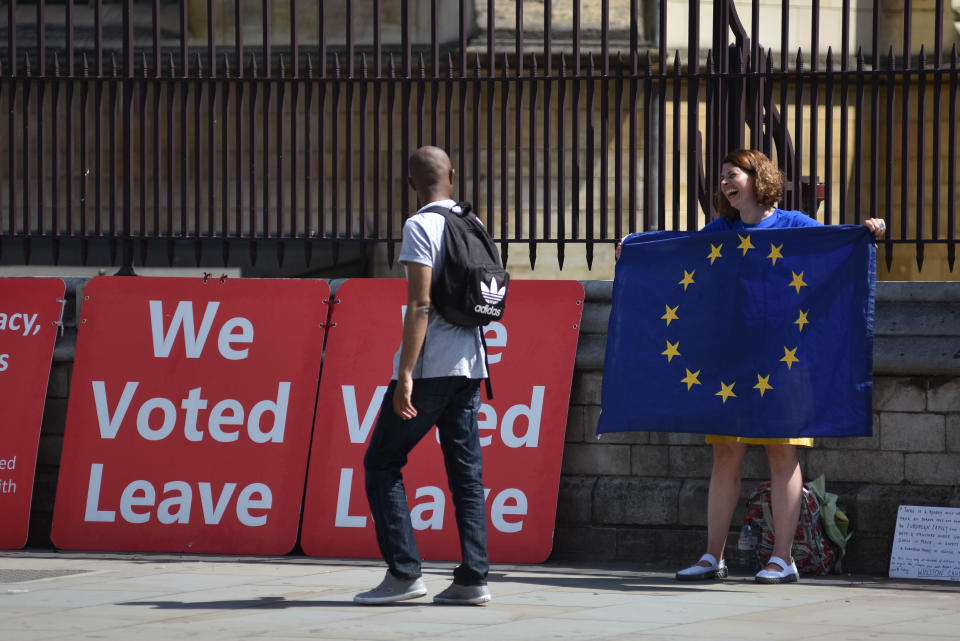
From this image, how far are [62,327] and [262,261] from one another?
775 cm

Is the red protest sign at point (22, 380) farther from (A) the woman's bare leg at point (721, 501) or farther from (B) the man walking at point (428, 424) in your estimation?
(A) the woman's bare leg at point (721, 501)

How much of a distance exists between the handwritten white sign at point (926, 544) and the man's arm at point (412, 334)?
2.74 meters

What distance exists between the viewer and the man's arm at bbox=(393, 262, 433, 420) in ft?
19.4

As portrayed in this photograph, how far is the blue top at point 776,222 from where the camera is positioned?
7214 millimetres

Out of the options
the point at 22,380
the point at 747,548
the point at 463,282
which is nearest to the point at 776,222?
the point at 747,548

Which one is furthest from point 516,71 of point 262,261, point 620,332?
point 262,261

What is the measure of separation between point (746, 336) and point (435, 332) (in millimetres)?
1842

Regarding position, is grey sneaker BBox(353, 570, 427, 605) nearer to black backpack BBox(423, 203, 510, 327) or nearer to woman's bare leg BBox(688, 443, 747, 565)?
black backpack BBox(423, 203, 510, 327)

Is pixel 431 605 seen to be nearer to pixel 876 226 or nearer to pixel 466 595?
pixel 466 595

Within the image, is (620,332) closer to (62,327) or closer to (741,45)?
(741,45)

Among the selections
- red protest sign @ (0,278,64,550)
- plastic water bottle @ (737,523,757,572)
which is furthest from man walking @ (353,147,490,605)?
red protest sign @ (0,278,64,550)

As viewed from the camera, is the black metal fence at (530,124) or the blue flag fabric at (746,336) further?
the black metal fence at (530,124)

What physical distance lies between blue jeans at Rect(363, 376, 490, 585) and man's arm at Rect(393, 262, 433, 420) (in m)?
0.09

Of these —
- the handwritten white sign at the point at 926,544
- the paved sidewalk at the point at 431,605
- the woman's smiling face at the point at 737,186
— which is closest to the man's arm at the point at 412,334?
the paved sidewalk at the point at 431,605
